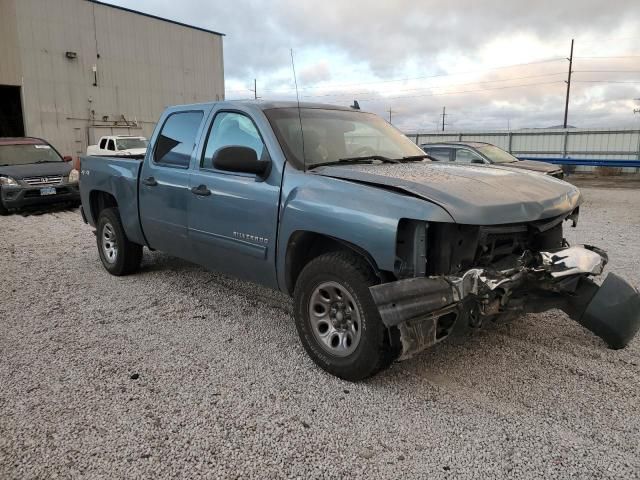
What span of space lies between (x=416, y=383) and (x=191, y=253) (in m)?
2.47

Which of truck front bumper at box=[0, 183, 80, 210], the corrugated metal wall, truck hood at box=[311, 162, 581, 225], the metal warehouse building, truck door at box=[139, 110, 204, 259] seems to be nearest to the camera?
truck hood at box=[311, 162, 581, 225]

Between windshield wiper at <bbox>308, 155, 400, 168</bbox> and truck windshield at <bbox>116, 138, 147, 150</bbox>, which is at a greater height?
truck windshield at <bbox>116, 138, 147, 150</bbox>

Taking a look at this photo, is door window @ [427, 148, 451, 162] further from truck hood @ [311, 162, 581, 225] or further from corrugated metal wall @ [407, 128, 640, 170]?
corrugated metal wall @ [407, 128, 640, 170]

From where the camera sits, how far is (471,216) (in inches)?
114

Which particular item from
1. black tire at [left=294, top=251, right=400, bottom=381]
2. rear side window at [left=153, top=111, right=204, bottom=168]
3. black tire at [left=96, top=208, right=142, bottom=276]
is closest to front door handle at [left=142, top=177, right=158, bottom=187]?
rear side window at [left=153, top=111, right=204, bottom=168]

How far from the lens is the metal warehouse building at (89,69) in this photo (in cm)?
2275

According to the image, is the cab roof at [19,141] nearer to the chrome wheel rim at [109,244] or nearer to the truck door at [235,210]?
the chrome wheel rim at [109,244]

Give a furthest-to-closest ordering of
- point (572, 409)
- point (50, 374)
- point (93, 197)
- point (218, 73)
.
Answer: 1. point (218, 73)
2. point (93, 197)
3. point (50, 374)
4. point (572, 409)

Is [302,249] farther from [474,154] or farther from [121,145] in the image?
[121,145]

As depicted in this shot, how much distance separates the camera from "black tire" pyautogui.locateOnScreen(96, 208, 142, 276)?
582 centimetres

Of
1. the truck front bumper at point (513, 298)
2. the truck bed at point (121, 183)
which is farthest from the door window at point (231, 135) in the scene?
the truck front bumper at point (513, 298)

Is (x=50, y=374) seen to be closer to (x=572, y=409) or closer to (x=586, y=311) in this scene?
(x=572, y=409)

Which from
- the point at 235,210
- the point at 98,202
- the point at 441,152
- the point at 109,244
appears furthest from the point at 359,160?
the point at 441,152

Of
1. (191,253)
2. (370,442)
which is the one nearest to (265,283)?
(191,253)
